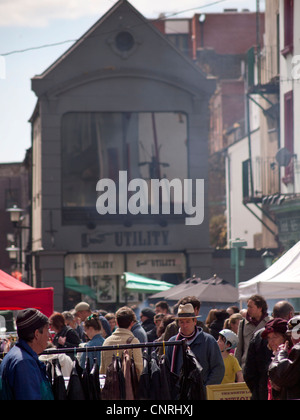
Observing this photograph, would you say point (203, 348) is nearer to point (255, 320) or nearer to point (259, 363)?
point (259, 363)

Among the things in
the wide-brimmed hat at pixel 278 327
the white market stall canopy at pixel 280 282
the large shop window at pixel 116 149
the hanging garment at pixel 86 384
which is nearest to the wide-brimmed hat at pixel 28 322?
the hanging garment at pixel 86 384

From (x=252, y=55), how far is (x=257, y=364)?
19307mm

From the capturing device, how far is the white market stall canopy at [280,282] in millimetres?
10867

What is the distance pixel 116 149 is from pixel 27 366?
23974 mm

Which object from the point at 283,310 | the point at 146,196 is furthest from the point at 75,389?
the point at 146,196

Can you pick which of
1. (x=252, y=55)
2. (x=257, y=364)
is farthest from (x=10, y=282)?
(x=252, y=55)

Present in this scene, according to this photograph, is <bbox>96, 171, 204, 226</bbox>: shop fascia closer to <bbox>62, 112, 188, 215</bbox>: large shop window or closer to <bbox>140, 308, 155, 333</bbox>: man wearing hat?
<bbox>62, 112, 188, 215</bbox>: large shop window

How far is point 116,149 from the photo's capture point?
1162 inches

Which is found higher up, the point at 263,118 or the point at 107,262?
the point at 263,118

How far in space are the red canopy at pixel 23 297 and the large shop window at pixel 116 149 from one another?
1880cm

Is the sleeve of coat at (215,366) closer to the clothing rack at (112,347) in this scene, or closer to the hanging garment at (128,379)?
the clothing rack at (112,347)
